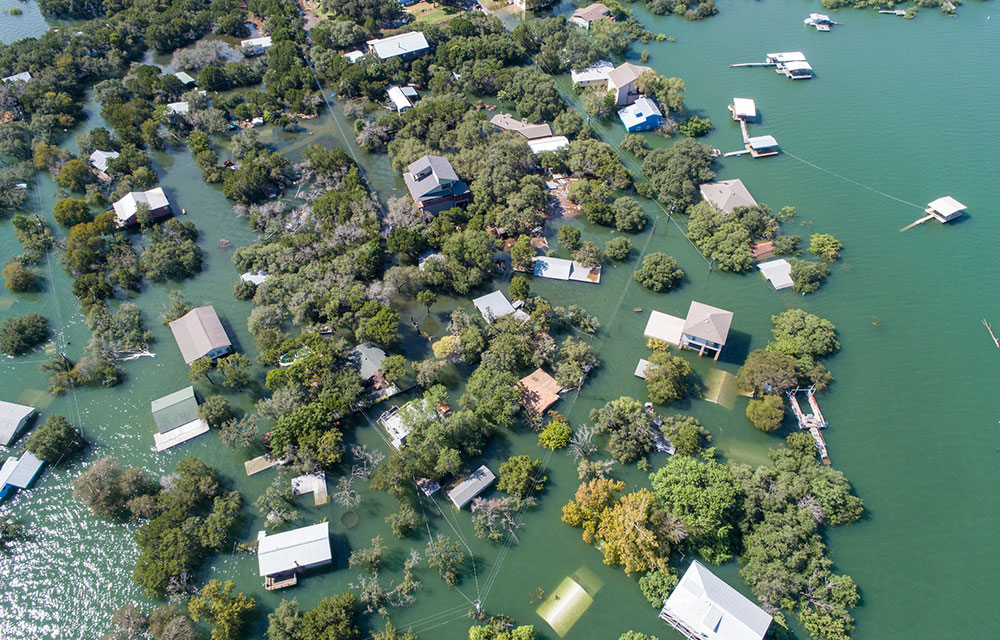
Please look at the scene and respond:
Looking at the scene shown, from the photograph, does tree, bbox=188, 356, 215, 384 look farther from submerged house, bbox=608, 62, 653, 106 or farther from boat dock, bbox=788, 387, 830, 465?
submerged house, bbox=608, 62, 653, 106

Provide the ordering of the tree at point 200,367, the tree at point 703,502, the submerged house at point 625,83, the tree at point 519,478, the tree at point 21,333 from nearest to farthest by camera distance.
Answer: the tree at point 703,502 < the tree at point 519,478 < the tree at point 200,367 < the tree at point 21,333 < the submerged house at point 625,83

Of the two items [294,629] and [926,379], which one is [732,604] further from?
[926,379]

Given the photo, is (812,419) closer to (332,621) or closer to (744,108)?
(332,621)

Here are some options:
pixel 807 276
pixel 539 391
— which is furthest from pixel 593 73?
pixel 539 391

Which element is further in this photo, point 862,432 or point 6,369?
point 6,369

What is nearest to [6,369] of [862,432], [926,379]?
[862,432]

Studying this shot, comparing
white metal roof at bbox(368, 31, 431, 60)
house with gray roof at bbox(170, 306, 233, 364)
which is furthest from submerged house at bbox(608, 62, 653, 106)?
house with gray roof at bbox(170, 306, 233, 364)

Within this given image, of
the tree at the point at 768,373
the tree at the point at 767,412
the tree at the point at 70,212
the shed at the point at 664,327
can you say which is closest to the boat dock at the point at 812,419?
the tree at the point at 768,373

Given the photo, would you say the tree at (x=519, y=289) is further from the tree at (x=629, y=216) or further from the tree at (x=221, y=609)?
the tree at (x=221, y=609)

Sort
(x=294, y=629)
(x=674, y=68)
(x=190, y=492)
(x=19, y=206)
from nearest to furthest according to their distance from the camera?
(x=294, y=629) → (x=190, y=492) → (x=19, y=206) → (x=674, y=68)
